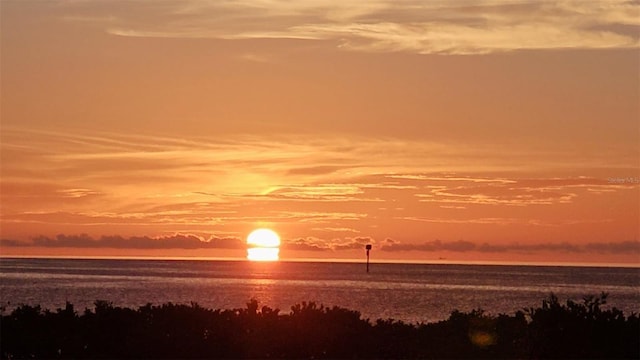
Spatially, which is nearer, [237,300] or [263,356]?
[263,356]

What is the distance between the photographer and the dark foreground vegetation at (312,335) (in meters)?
27.2

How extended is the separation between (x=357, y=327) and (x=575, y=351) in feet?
18.6

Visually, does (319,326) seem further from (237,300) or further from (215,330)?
(237,300)

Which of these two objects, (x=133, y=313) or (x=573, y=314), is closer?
(x=573, y=314)

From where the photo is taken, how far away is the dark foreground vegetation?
27234 millimetres

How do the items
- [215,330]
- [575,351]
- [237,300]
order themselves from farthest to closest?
[237,300]
[215,330]
[575,351]

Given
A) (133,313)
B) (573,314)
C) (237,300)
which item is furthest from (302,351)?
(237,300)

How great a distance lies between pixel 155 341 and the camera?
2842 cm

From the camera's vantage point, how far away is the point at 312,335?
2827 centimetres

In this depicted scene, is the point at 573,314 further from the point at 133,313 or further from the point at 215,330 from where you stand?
the point at 133,313

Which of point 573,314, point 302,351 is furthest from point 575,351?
point 302,351

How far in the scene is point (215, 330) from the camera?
1134 inches

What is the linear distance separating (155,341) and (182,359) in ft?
2.89

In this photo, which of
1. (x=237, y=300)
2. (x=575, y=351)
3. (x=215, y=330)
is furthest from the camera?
(x=237, y=300)
